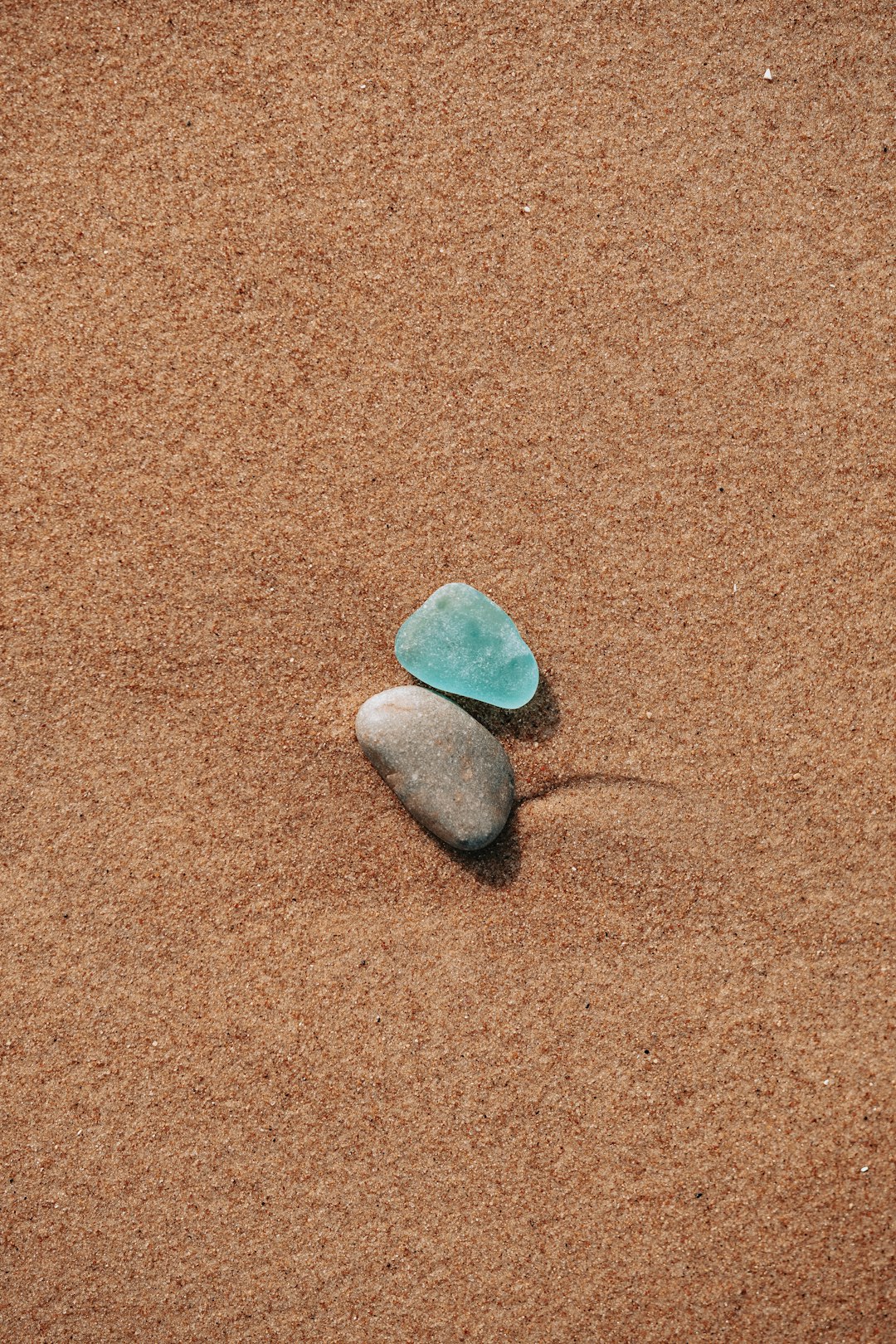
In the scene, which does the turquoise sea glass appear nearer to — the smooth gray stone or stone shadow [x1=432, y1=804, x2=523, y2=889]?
the smooth gray stone

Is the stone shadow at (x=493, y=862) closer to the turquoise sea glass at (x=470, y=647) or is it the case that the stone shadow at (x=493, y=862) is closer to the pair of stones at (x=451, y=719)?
the pair of stones at (x=451, y=719)

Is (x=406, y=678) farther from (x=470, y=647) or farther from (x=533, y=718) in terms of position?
(x=533, y=718)

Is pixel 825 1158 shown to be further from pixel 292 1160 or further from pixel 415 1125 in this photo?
pixel 292 1160

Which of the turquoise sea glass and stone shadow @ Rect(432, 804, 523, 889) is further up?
the turquoise sea glass

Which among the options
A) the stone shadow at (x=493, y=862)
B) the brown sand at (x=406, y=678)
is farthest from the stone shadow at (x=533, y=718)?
the stone shadow at (x=493, y=862)

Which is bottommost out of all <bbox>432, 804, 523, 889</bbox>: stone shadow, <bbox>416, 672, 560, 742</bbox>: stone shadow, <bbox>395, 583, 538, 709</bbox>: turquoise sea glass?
<bbox>432, 804, 523, 889</bbox>: stone shadow

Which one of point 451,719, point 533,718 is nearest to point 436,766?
point 451,719

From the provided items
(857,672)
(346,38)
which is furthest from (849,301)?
(346,38)

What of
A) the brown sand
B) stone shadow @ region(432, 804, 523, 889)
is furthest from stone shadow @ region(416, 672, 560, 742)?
stone shadow @ region(432, 804, 523, 889)
